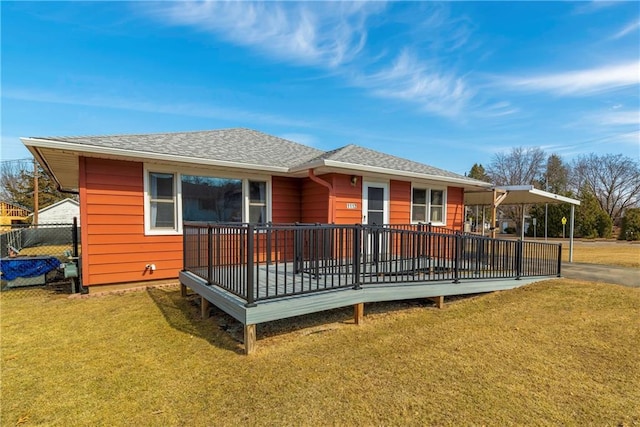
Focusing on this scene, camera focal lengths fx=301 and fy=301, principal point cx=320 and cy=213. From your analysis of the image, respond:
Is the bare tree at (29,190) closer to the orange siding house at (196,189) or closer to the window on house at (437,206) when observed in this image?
the orange siding house at (196,189)

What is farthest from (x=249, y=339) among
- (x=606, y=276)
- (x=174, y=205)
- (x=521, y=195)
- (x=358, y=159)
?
(x=521, y=195)

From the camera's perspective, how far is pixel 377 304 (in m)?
5.53

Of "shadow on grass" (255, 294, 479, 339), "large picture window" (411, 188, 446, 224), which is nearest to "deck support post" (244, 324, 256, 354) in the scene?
"shadow on grass" (255, 294, 479, 339)

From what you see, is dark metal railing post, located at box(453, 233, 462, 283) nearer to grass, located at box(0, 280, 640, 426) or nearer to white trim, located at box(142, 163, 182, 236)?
grass, located at box(0, 280, 640, 426)

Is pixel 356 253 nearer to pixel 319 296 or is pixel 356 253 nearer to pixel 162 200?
pixel 319 296

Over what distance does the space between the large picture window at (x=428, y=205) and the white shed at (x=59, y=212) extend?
96.0 ft

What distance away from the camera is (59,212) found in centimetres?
2681

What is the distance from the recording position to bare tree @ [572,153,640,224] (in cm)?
3528

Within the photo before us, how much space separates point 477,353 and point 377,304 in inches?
83.5

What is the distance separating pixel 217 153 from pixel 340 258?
4309 mm

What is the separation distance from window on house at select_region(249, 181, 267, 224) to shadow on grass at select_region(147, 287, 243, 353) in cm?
243

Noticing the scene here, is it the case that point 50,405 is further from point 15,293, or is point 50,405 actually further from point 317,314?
point 15,293

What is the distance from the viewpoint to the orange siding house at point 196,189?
5.78 metres

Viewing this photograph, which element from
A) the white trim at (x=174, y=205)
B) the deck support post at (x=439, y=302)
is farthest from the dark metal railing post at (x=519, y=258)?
the white trim at (x=174, y=205)
